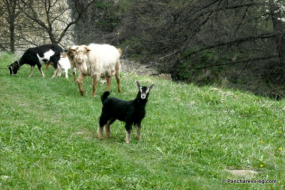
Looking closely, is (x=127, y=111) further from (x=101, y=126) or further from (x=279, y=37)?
(x=279, y=37)

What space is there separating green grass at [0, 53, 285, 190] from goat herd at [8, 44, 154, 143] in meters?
0.50

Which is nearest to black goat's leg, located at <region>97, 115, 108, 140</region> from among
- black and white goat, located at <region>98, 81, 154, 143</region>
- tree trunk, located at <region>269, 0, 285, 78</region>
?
black and white goat, located at <region>98, 81, 154, 143</region>

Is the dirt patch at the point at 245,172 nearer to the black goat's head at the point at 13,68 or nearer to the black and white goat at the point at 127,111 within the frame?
the black and white goat at the point at 127,111

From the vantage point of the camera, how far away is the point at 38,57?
53.2 feet

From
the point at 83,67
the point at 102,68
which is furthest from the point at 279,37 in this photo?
the point at 83,67

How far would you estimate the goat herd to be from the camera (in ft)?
24.4

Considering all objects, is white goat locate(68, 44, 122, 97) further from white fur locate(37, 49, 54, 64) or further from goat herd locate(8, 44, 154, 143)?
white fur locate(37, 49, 54, 64)

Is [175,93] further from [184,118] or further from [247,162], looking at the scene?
[247,162]

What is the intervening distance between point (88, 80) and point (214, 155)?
9937mm

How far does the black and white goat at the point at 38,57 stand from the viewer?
16.1 meters

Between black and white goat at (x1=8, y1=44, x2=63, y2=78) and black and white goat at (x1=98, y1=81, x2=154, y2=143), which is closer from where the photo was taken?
black and white goat at (x1=98, y1=81, x2=154, y2=143)

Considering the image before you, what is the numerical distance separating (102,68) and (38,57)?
15.0 feet

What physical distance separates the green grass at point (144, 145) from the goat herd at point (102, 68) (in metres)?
0.50

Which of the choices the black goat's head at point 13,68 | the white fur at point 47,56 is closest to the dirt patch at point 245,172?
the white fur at point 47,56
